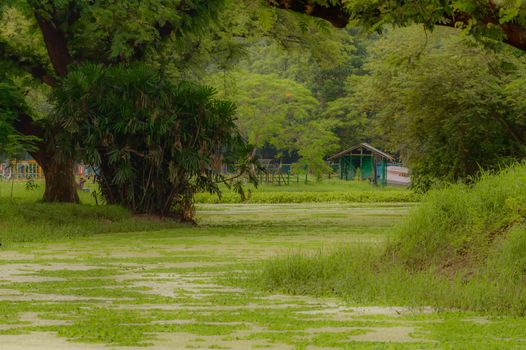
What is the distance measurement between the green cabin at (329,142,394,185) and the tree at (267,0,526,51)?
2749 inches

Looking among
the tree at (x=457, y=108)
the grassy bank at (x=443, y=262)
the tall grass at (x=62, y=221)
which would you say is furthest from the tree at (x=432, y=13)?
the tree at (x=457, y=108)

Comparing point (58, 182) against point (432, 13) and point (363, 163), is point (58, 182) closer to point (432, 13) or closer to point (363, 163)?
point (432, 13)

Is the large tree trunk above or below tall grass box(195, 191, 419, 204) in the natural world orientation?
above

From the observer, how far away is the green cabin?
279 feet

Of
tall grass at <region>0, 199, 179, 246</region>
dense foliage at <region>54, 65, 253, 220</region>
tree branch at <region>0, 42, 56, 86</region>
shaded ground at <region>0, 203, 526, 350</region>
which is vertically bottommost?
shaded ground at <region>0, 203, 526, 350</region>

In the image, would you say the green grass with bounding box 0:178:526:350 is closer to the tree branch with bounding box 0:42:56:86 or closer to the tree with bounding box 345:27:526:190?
the tree branch with bounding box 0:42:56:86

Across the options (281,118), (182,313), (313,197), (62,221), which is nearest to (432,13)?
(182,313)

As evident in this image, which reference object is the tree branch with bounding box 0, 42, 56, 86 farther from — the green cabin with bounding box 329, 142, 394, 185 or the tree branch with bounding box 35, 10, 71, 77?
the green cabin with bounding box 329, 142, 394, 185

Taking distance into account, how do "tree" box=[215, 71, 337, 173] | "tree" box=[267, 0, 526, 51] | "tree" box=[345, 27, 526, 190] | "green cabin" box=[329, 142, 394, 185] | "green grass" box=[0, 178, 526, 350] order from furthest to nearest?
1. "green cabin" box=[329, 142, 394, 185]
2. "tree" box=[215, 71, 337, 173]
3. "tree" box=[345, 27, 526, 190]
4. "tree" box=[267, 0, 526, 51]
5. "green grass" box=[0, 178, 526, 350]

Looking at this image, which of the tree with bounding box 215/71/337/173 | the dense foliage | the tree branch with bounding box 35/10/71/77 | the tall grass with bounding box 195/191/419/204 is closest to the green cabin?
the tree with bounding box 215/71/337/173

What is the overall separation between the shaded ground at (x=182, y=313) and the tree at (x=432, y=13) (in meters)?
3.11

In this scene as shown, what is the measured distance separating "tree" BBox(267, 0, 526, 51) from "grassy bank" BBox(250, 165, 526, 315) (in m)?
3.10

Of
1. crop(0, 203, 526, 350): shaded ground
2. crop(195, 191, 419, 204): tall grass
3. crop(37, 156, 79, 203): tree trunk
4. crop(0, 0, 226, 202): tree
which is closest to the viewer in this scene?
crop(0, 203, 526, 350): shaded ground

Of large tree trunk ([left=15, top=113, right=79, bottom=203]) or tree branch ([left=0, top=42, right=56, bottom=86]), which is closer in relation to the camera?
large tree trunk ([left=15, top=113, right=79, bottom=203])
